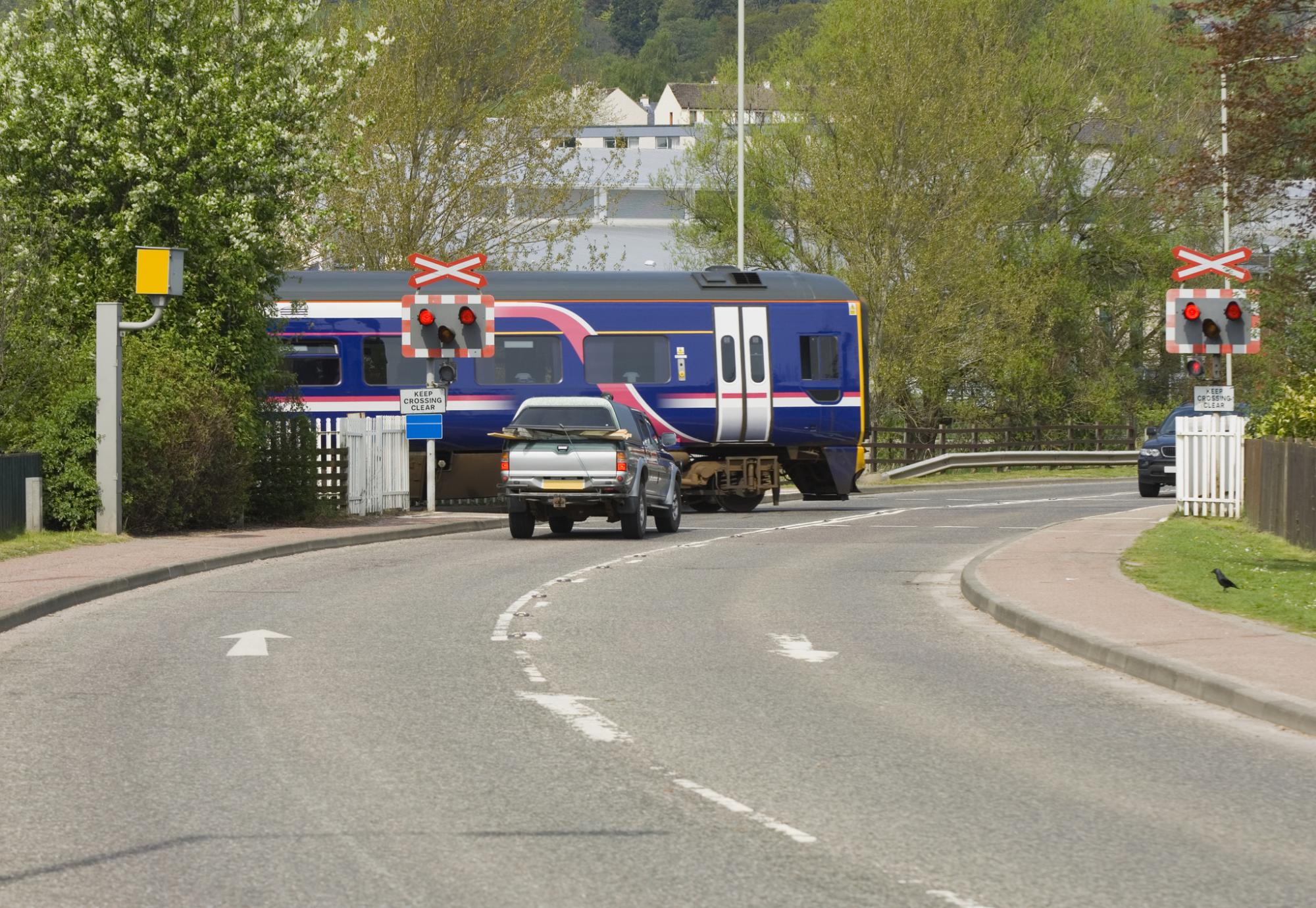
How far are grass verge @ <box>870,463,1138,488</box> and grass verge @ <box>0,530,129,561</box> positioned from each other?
88.0 ft

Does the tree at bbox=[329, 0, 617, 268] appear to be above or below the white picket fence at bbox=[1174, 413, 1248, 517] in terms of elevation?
above

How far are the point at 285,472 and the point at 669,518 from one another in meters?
5.52

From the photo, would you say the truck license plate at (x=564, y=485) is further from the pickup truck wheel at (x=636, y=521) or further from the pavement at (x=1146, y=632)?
the pavement at (x=1146, y=632)

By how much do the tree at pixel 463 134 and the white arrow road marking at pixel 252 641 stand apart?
88.6 feet

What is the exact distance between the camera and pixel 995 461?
5125cm

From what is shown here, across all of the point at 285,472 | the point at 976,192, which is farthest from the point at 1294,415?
the point at 976,192

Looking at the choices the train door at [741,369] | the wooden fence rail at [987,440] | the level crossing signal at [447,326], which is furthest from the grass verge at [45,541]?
the wooden fence rail at [987,440]

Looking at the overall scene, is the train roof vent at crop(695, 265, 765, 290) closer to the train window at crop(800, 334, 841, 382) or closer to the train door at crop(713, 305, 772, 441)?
the train door at crop(713, 305, 772, 441)

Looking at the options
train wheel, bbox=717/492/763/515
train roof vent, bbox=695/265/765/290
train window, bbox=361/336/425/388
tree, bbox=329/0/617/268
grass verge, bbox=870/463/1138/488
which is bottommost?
grass verge, bbox=870/463/1138/488

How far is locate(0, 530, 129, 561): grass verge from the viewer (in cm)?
2023

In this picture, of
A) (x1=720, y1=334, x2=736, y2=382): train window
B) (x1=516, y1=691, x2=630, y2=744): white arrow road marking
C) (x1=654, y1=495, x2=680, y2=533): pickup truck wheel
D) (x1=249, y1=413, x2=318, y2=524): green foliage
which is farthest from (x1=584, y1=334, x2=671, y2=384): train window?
(x1=516, y1=691, x2=630, y2=744): white arrow road marking

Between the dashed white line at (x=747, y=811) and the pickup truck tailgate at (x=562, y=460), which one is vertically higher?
the pickup truck tailgate at (x=562, y=460)

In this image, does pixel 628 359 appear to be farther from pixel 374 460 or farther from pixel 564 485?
pixel 564 485

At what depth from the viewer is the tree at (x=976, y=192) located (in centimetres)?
4641
